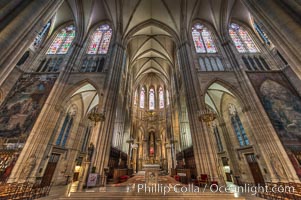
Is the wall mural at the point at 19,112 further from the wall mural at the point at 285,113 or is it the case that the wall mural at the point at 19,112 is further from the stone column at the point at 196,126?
the wall mural at the point at 285,113

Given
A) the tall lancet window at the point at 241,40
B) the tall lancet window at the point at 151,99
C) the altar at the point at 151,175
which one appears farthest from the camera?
the tall lancet window at the point at 151,99

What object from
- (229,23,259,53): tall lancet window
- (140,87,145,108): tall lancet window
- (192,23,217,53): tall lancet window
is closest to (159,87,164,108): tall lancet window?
(140,87,145,108): tall lancet window

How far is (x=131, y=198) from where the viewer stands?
16.0 feet

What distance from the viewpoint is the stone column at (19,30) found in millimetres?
4617

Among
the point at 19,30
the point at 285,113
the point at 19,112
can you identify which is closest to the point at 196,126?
the point at 285,113

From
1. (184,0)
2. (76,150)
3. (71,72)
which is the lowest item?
(76,150)

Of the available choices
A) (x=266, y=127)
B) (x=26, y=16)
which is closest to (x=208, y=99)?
(x=266, y=127)

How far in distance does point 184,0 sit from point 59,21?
14.6 meters

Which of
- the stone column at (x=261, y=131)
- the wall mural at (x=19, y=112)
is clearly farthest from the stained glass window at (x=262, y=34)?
the wall mural at (x=19, y=112)

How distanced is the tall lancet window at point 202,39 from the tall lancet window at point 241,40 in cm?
250

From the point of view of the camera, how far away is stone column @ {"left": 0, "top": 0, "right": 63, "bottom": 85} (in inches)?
182

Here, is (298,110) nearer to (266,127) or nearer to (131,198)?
(266,127)

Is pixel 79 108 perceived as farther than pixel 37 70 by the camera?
Yes

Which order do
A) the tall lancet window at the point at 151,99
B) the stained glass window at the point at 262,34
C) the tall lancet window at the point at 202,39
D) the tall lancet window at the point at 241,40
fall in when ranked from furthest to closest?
1. the tall lancet window at the point at 151,99
2. the tall lancet window at the point at 202,39
3. the tall lancet window at the point at 241,40
4. the stained glass window at the point at 262,34
